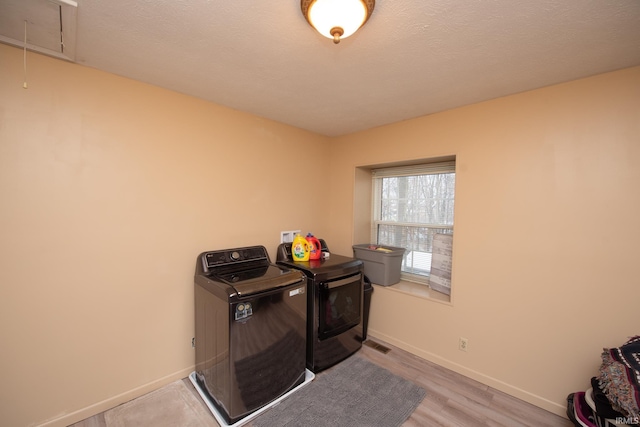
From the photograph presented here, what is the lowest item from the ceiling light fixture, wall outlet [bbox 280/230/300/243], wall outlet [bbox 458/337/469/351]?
wall outlet [bbox 458/337/469/351]

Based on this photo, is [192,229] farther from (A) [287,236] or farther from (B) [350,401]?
(B) [350,401]

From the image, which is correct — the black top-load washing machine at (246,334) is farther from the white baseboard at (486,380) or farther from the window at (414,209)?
the window at (414,209)

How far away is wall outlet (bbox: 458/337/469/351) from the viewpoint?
2.17 m

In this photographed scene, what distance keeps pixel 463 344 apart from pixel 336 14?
254 cm

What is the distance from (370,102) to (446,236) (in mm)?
1483

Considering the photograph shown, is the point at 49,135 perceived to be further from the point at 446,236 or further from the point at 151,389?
the point at 446,236

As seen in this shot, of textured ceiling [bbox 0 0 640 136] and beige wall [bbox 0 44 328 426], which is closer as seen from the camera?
textured ceiling [bbox 0 0 640 136]

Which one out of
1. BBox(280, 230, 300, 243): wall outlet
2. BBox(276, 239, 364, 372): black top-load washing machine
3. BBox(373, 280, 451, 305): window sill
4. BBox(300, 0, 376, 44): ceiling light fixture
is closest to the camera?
BBox(300, 0, 376, 44): ceiling light fixture

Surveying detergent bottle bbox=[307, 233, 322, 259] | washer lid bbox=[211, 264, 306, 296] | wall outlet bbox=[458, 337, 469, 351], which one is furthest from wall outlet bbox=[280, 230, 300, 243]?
wall outlet bbox=[458, 337, 469, 351]

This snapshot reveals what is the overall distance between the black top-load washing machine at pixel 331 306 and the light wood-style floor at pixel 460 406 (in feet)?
1.43

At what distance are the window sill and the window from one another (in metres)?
0.11

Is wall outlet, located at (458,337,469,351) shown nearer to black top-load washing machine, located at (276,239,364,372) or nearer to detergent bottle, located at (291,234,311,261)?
black top-load washing machine, located at (276,239,364,372)

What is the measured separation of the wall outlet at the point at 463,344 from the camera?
217 centimetres

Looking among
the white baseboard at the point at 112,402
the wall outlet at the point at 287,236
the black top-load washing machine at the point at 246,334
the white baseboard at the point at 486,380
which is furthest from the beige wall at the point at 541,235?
the white baseboard at the point at 112,402
